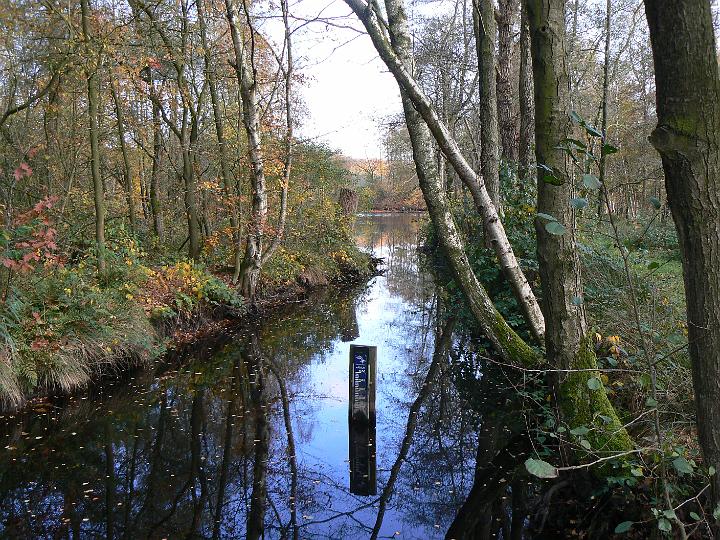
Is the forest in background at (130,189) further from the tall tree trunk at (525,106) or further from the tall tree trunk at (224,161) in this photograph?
the tall tree trunk at (525,106)

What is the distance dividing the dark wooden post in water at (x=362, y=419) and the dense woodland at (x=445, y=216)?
1251mm

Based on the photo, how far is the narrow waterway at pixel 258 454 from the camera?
183 inches

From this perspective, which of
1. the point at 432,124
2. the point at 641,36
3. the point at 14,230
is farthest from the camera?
the point at 641,36

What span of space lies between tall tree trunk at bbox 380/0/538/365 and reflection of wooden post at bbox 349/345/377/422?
1.62 meters

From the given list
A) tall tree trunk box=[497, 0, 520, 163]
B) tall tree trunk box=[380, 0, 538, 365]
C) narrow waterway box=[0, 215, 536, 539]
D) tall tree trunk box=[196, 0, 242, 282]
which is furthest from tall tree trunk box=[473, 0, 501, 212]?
tall tree trunk box=[196, 0, 242, 282]

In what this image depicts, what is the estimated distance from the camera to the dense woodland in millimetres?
2307

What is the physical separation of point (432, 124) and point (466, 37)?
16.1 meters

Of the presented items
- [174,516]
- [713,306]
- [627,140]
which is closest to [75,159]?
[174,516]

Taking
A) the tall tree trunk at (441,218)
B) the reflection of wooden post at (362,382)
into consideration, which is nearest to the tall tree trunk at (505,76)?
the tall tree trunk at (441,218)

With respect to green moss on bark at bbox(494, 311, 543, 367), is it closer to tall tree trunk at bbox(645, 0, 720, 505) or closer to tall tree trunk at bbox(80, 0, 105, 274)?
tall tree trunk at bbox(645, 0, 720, 505)

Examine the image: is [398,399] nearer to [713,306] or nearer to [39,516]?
[39,516]

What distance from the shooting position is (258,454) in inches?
232

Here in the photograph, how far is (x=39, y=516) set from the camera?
4.60 meters

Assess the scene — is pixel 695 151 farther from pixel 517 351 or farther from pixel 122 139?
pixel 122 139
